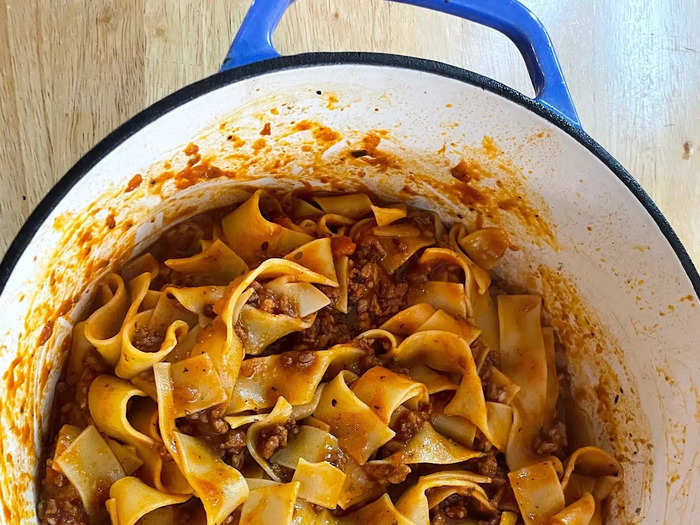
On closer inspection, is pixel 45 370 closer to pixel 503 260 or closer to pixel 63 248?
pixel 63 248

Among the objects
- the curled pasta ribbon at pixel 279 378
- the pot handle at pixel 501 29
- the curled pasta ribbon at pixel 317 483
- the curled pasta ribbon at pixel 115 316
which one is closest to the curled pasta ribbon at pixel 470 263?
the curled pasta ribbon at pixel 279 378

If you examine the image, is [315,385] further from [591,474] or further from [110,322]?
[591,474]

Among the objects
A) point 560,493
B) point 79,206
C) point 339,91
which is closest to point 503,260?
point 560,493

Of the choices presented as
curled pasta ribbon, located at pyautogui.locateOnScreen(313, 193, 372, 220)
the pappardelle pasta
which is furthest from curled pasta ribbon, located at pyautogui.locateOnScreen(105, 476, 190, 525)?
curled pasta ribbon, located at pyautogui.locateOnScreen(313, 193, 372, 220)

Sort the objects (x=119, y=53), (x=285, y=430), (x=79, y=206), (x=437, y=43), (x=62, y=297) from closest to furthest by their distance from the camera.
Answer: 1. (x=79, y=206)
2. (x=62, y=297)
3. (x=285, y=430)
4. (x=119, y=53)
5. (x=437, y=43)

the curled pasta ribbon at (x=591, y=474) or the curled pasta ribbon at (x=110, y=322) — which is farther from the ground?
the curled pasta ribbon at (x=110, y=322)

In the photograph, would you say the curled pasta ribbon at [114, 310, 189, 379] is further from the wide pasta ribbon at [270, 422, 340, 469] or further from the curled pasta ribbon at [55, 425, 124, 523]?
the wide pasta ribbon at [270, 422, 340, 469]

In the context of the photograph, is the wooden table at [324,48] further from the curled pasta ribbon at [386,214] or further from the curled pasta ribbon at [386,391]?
the curled pasta ribbon at [386,391]
